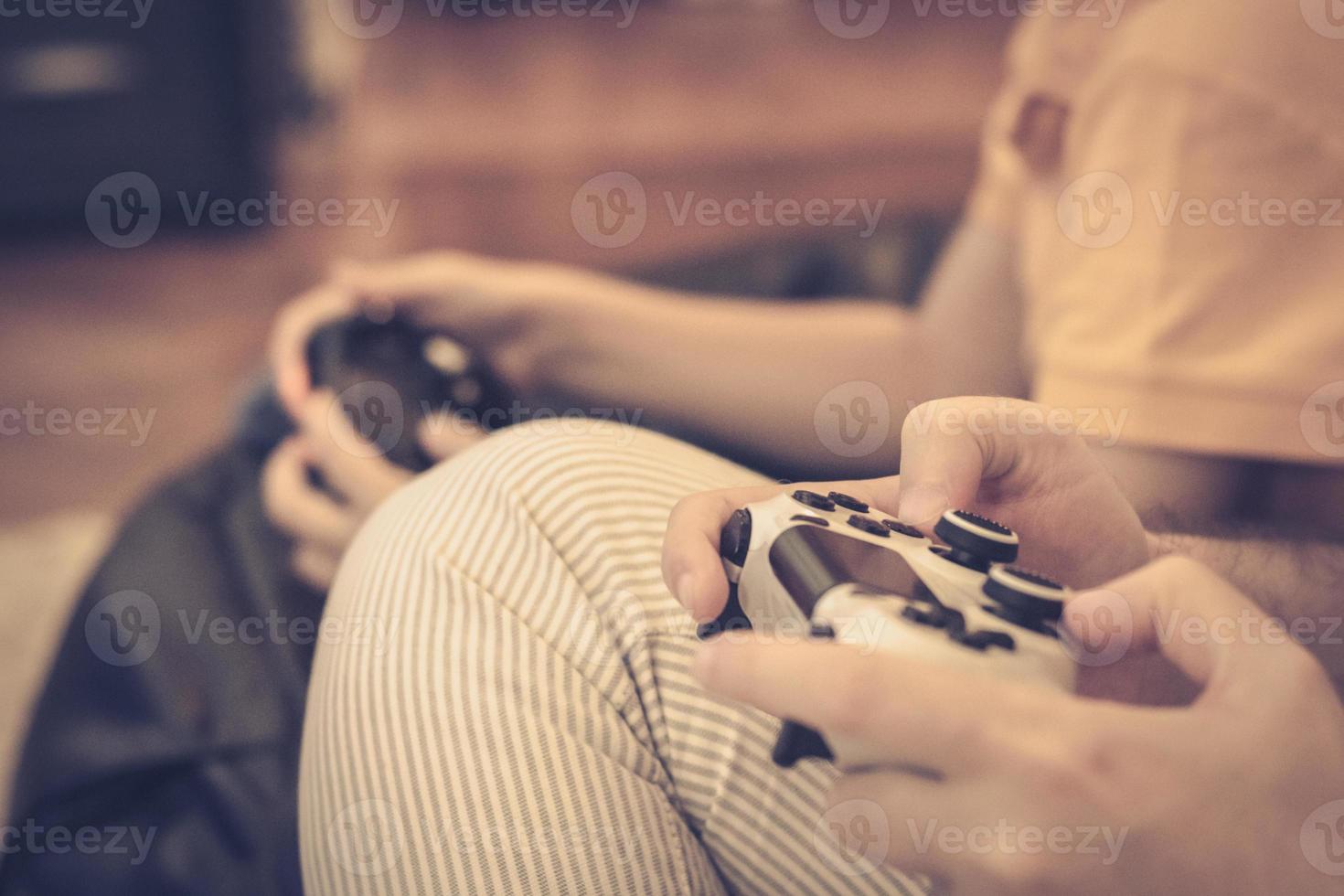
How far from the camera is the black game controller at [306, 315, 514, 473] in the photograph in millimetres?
551

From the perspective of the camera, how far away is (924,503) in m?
0.26

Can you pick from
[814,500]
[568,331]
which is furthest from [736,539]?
[568,331]

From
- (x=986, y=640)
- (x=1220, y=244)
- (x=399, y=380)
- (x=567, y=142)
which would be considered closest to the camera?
(x=986, y=640)

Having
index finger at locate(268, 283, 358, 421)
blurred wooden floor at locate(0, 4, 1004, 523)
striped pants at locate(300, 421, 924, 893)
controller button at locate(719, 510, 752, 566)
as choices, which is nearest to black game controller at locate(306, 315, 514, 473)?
index finger at locate(268, 283, 358, 421)

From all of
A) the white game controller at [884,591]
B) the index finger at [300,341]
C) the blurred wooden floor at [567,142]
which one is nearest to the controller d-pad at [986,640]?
the white game controller at [884,591]

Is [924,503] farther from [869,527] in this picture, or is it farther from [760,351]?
[760,351]

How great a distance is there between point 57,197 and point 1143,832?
6.39 feet

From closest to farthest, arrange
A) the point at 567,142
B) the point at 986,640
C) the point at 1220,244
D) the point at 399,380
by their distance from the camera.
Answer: the point at 986,640 < the point at 1220,244 < the point at 399,380 < the point at 567,142

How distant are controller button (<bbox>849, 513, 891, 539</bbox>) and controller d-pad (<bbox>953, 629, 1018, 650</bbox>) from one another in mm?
43

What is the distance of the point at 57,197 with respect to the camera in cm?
171

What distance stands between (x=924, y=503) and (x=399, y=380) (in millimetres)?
377

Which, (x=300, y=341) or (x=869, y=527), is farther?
(x=300, y=341)

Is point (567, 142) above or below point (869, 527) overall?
above

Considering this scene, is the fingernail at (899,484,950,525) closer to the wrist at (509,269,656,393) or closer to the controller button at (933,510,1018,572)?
the controller button at (933,510,1018,572)
